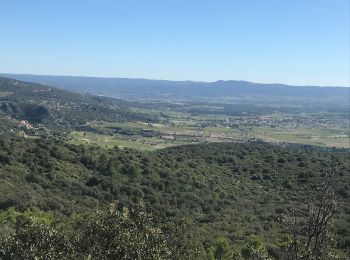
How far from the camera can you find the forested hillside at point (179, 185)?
46594 millimetres

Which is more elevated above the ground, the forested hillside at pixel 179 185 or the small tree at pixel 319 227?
the small tree at pixel 319 227

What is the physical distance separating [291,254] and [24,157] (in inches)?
2011

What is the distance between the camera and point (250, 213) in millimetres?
54031

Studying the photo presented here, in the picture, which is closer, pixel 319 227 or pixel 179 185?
pixel 319 227

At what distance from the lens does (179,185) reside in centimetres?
6356

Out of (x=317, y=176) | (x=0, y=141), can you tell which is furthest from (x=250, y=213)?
(x=0, y=141)

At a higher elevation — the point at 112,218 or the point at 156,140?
the point at 112,218

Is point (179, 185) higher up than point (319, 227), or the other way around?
point (319, 227)

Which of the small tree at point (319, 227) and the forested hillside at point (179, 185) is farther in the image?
the forested hillside at point (179, 185)

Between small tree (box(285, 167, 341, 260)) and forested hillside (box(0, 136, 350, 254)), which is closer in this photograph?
small tree (box(285, 167, 341, 260))

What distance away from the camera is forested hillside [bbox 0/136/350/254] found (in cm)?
4659

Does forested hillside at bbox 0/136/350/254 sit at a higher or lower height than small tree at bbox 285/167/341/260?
lower

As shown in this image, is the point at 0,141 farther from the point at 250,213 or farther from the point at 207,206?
the point at 250,213

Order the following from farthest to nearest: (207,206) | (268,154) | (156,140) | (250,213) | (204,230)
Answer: (156,140) < (268,154) < (207,206) < (250,213) < (204,230)
